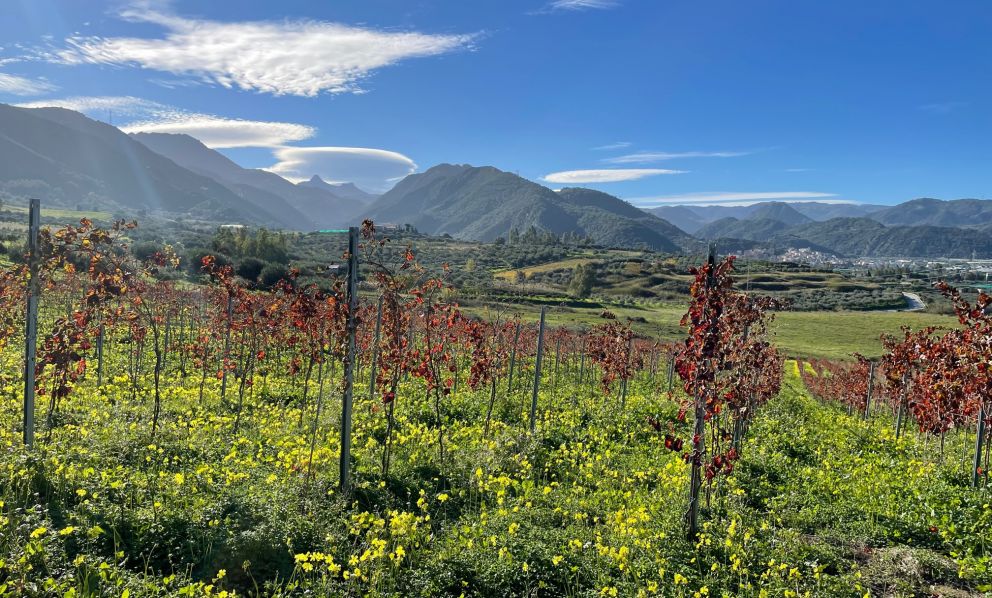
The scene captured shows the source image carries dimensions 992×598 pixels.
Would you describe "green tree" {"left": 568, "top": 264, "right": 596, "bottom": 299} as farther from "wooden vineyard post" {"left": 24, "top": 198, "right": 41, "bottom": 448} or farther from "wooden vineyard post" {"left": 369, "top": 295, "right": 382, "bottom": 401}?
"wooden vineyard post" {"left": 24, "top": 198, "right": 41, "bottom": 448}

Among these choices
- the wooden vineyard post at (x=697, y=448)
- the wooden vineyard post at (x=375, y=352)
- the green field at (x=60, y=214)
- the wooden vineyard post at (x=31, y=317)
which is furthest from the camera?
the green field at (x=60, y=214)

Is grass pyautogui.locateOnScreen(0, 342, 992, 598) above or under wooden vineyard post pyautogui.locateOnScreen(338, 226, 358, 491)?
under

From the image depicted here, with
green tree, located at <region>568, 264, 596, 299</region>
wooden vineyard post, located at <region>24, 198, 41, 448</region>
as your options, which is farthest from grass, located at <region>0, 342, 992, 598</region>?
green tree, located at <region>568, 264, 596, 299</region>

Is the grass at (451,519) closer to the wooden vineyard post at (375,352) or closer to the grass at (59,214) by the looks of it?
the wooden vineyard post at (375,352)

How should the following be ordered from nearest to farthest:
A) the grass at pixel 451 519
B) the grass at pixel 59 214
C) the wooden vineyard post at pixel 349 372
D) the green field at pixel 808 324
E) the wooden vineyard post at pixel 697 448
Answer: the grass at pixel 451 519, the wooden vineyard post at pixel 697 448, the wooden vineyard post at pixel 349 372, the green field at pixel 808 324, the grass at pixel 59 214

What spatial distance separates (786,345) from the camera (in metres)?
56.3

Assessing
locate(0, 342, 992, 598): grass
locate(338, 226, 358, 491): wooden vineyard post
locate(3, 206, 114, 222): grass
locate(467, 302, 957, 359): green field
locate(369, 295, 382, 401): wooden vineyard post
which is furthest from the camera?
→ locate(3, 206, 114, 222): grass

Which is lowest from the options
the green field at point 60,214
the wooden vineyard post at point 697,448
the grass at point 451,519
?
the grass at point 451,519

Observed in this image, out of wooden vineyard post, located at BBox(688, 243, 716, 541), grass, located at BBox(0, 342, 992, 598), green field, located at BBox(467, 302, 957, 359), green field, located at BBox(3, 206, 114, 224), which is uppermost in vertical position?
green field, located at BBox(3, 206, 114, 224)

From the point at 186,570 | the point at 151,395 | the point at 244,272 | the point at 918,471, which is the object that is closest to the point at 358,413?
the point at 151,395

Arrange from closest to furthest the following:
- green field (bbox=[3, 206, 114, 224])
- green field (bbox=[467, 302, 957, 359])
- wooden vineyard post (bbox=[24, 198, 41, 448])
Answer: wooden vineyard post (bbox=[24, 198, 41, 448])
green field (bbox=[467, 302, 957, 359])
green field (bbox=[3, 206, 114, 224])


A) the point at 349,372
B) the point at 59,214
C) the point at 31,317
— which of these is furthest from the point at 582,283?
the point at 59,214

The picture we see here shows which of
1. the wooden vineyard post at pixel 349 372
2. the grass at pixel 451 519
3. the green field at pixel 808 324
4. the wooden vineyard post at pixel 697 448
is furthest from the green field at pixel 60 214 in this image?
the wooden vineyard post at pixel 697 448

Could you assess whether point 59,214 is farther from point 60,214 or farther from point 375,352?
point 375,352
